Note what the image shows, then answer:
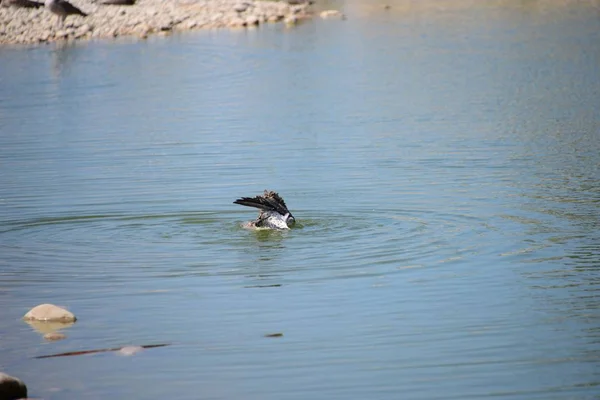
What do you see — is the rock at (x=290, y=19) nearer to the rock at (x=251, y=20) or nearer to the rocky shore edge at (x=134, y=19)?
the rocky shore edge at (x=134, y=19)

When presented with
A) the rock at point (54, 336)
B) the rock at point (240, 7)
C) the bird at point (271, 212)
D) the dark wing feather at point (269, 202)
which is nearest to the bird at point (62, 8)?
the rock at point (240, 7)

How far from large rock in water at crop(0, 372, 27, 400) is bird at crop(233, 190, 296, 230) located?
559cm

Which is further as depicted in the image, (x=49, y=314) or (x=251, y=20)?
(x=251, y=20)

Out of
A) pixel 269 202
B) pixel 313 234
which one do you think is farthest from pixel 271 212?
pixel 313 234

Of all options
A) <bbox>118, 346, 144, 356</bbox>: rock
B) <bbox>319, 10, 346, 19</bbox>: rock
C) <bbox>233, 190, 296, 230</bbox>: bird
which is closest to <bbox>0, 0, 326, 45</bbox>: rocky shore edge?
<bbox>319, 10, 346, 19</bbox>: rock

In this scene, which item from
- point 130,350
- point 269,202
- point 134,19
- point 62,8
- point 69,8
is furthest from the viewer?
point 134,19

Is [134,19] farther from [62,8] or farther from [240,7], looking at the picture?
[240,7]

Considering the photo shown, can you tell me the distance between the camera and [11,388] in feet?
25.6

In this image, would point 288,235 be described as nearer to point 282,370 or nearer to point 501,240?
point 501,240

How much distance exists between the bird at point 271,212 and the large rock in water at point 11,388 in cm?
559

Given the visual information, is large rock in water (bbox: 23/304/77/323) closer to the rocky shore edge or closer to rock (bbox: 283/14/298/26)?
the rocky shore edge

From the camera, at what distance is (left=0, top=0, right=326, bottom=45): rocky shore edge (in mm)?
43312

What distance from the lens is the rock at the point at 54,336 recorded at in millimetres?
9562

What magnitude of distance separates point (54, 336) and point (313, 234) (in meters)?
4.58
